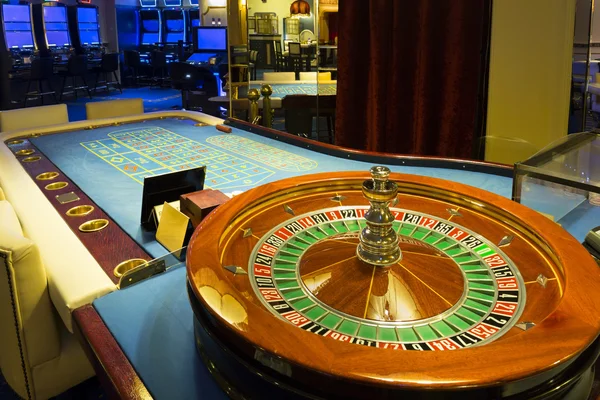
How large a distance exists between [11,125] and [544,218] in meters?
3.14

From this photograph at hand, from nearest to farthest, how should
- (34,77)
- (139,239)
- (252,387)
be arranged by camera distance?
(252,387), (139,239), (34,77)

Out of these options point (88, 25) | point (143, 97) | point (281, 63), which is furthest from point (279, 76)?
point (88, 25)

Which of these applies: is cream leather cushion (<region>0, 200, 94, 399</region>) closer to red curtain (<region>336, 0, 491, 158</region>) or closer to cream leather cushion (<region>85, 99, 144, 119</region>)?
cream leather cushion (<region>85, 99, 144, 119</region>)

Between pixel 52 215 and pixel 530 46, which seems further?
pixel 530 46

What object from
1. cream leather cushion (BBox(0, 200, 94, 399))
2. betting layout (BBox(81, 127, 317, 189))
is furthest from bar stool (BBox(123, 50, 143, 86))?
cream leather cushion (BBox(0, 200, 94, 399))

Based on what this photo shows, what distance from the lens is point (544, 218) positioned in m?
0.93

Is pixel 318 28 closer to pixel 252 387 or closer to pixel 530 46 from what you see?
pixel 530 46

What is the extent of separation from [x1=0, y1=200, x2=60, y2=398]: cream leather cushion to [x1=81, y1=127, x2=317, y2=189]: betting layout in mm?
734

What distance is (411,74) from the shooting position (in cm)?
312

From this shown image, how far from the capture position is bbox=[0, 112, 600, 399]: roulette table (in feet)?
1.87

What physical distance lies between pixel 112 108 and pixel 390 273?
10.1ft

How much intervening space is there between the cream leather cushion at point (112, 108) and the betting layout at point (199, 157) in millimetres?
789

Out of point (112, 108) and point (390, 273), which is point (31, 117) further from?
point (390, 273)

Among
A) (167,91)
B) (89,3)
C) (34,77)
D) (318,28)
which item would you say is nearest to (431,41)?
(318,28)
